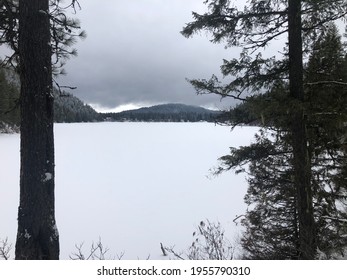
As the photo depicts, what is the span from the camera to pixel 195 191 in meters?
16.7

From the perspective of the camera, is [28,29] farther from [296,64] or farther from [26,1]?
[296,64]

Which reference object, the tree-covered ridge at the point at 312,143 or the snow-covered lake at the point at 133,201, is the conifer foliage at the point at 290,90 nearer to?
the tree-covered ridge at the point at 312,143

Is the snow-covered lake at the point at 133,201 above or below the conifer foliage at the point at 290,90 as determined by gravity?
below

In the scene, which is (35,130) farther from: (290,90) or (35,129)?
(290,90)

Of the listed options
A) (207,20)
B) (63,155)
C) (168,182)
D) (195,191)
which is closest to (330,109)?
(207,20)

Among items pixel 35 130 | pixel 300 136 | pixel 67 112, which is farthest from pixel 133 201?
pixel 35 130

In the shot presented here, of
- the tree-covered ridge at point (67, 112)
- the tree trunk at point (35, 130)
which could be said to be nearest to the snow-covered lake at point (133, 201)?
the tree-covered ridge at point (67, 112)

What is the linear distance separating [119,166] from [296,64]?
19.3 m

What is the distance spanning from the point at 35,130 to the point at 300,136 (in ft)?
14.6

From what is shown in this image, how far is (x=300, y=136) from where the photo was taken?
222 inches

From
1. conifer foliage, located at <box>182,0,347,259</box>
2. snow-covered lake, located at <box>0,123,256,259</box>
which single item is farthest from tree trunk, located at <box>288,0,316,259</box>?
snow-covered lake, located at <box>0,123,256,259</box>

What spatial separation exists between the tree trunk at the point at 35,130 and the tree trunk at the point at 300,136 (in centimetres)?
388

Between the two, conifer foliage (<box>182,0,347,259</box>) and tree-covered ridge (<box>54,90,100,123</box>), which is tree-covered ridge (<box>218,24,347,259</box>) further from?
tree-covered ridge (<box>54,90,100,123</box>)

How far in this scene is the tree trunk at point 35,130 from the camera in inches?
157
